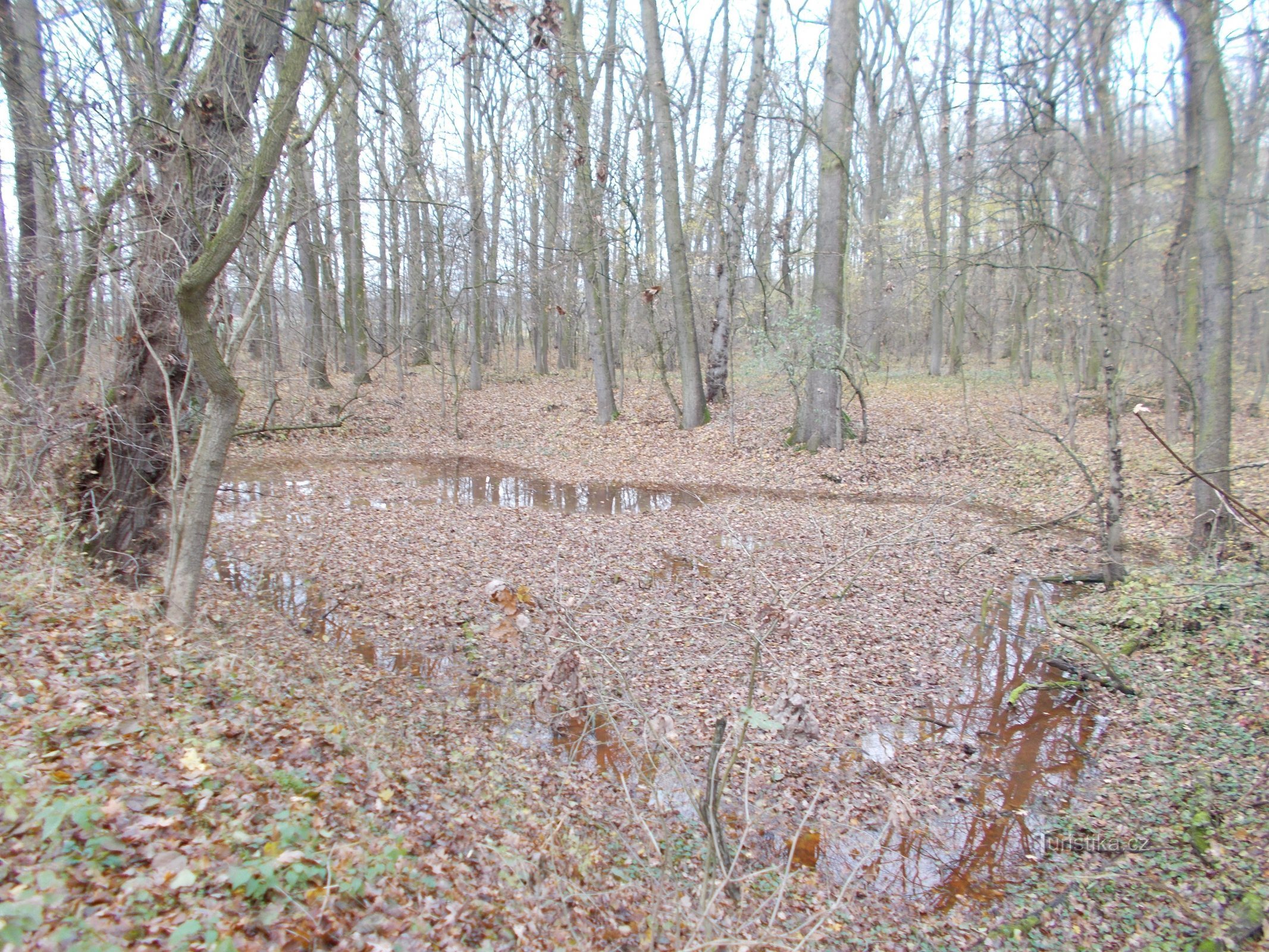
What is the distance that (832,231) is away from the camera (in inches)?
559

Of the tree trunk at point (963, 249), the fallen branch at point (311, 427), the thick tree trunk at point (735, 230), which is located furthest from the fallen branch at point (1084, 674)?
the fallen branch at point (311, 427)


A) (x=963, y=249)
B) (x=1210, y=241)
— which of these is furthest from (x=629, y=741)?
(x=963, y=249)

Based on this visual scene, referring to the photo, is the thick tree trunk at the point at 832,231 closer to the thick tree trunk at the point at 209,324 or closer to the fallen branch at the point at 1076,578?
the fallen branch at the point at 1076,578

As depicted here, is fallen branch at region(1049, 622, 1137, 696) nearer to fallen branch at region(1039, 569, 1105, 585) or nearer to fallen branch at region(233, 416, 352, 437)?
Answer: fallen branch at region(1039, 569, 1105, 585)

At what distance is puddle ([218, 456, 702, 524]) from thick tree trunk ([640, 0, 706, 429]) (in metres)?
4.29

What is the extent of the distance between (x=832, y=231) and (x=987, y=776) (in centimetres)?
1166

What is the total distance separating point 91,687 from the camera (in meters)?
4.32

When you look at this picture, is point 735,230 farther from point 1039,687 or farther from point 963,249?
point 1039,687

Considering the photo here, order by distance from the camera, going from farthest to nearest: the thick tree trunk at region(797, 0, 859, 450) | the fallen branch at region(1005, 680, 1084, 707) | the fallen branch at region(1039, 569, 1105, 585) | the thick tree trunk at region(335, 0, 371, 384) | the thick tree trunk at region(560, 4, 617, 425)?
the thick tree trunk at region(335, 0, 371, 384) → the thick tree trunk at region(560, 4, 617, 425) → the thick tree trunk at region(797, 0, 859, 450) → the fallen branch at region(1039, 569, 1105, 585) → the fallen branch at region(1005, 680, 1084, 707)

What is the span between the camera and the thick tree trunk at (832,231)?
13.6 meters

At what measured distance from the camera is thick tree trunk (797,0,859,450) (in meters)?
13.6

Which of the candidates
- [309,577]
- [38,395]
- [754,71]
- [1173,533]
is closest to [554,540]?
[309,577]

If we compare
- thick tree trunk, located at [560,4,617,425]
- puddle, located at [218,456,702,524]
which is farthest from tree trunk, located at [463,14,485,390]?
puddle, located at [218,456,702,524]

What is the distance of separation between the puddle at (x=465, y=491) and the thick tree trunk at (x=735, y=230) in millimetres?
6300
